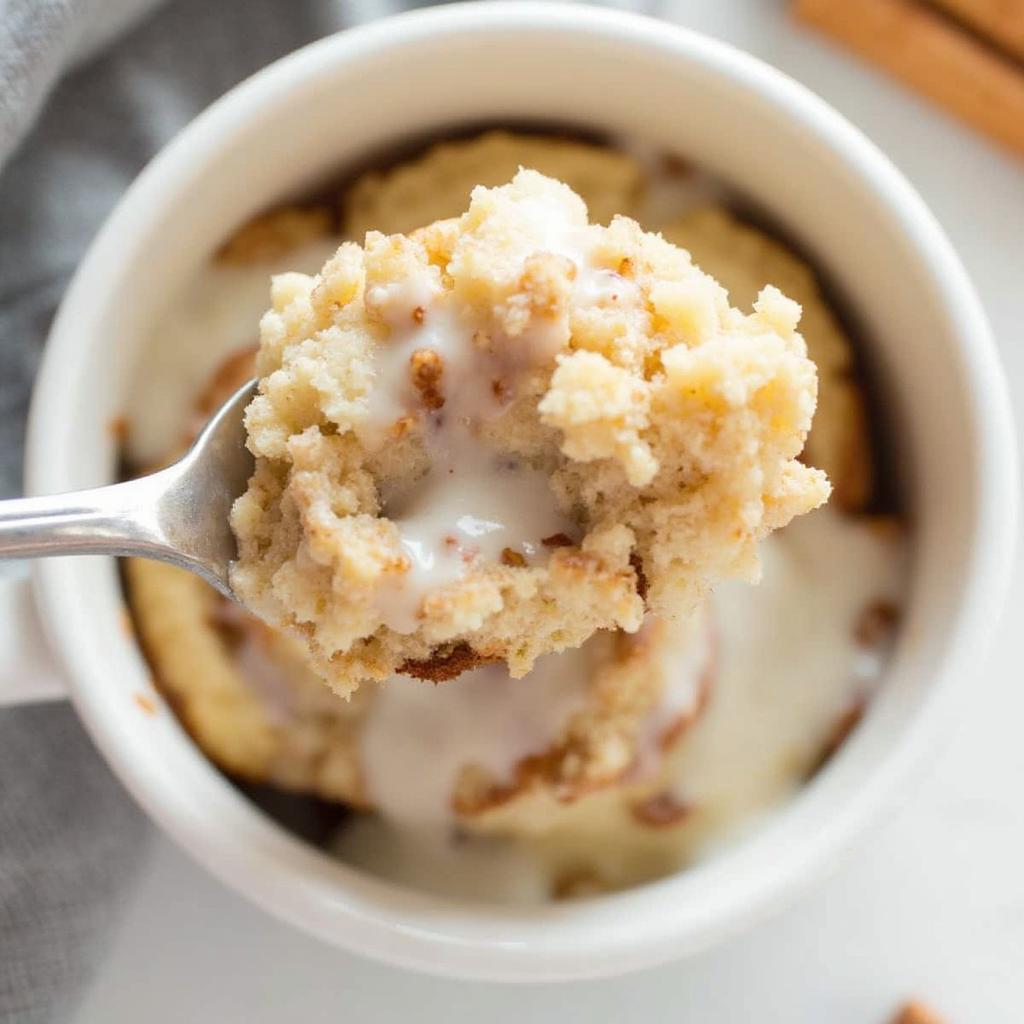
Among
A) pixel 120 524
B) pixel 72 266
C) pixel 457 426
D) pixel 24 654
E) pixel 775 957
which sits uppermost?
pixel 457 426

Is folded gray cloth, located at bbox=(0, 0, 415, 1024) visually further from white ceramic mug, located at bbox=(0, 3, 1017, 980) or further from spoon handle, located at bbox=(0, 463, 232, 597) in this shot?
spoon handle, located at bbox=(0, 463, 232, 597)

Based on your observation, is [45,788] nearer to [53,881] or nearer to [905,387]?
[53,881]

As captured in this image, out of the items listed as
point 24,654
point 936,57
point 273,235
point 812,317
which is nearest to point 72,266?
point 273,235

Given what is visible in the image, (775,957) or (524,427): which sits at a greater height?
(524,427)

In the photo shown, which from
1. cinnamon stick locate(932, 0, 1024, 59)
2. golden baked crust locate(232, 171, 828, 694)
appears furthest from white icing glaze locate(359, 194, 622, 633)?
cinnamon stick locate(932, 0, 1024, 59)

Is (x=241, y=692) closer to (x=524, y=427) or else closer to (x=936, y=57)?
(x=524, y=427)

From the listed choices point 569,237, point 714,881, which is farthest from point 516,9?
point 714,881

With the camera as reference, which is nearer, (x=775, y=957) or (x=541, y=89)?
(x=541, y=89)

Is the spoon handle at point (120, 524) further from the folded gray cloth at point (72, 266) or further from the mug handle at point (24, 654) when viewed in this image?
the folded gray cloth at point (72, 266)
